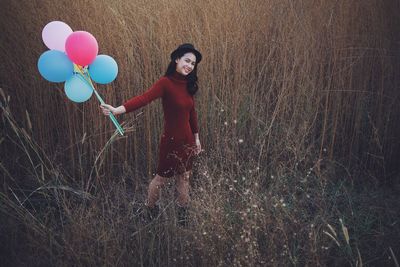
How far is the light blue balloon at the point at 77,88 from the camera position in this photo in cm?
171

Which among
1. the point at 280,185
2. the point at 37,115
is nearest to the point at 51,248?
the point at 37,115

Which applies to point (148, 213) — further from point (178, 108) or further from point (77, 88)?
point (77, 88)

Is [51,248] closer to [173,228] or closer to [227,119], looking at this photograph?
[173,228]

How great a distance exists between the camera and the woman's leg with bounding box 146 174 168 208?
6.35 feet

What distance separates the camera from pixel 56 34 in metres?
1.71

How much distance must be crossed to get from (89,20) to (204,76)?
79 cm

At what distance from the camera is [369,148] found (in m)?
2.54

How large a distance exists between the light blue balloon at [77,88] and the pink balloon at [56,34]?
0.15 metres

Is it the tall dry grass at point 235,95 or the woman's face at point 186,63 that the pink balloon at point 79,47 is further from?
the tall dry grass at point 235,95

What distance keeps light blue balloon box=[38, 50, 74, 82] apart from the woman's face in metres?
0.49

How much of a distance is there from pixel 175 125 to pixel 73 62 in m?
0.54

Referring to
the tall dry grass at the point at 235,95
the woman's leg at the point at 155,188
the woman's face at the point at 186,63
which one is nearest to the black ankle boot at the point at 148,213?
the woman's leg at the point at 155,188

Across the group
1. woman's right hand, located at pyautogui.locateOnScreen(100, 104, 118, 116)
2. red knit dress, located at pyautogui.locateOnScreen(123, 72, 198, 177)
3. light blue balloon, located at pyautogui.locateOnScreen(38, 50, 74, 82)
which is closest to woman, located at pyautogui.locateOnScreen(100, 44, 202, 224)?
red knit dress, located at pyautogui.locateOnScreen(123, 72, 198, 177)

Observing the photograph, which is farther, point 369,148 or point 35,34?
point 369,148
